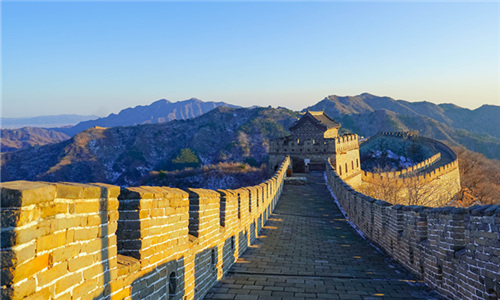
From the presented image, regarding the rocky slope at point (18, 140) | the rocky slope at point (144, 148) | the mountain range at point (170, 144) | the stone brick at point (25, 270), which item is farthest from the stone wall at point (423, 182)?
the rocky slope at point (18, 140)

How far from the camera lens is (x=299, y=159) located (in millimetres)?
30172

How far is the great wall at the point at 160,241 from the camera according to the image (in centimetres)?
215

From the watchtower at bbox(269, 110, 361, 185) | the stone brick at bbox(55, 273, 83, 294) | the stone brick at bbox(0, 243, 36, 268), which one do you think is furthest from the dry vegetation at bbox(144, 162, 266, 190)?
the stone brick at bbox(0, 243, 36, 268)

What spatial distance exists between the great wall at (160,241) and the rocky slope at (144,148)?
8177 centimetres

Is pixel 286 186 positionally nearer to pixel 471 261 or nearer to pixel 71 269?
pixel 471 261

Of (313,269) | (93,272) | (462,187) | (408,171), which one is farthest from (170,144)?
(93,272)

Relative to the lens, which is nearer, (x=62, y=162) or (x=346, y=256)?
(x=346, y=256)

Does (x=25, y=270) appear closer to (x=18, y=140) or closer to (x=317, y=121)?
(x=317, y=121)

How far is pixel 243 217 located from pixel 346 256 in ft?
8.09

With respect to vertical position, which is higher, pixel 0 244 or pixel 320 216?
pixel 0 244

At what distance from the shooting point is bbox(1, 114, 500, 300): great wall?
2146 millimetres

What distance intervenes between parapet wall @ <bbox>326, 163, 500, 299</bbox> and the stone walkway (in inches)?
12.9

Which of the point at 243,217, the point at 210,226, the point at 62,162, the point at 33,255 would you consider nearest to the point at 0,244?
the point at 33,255

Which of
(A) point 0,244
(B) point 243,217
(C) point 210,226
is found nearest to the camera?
(A) point 0,244
